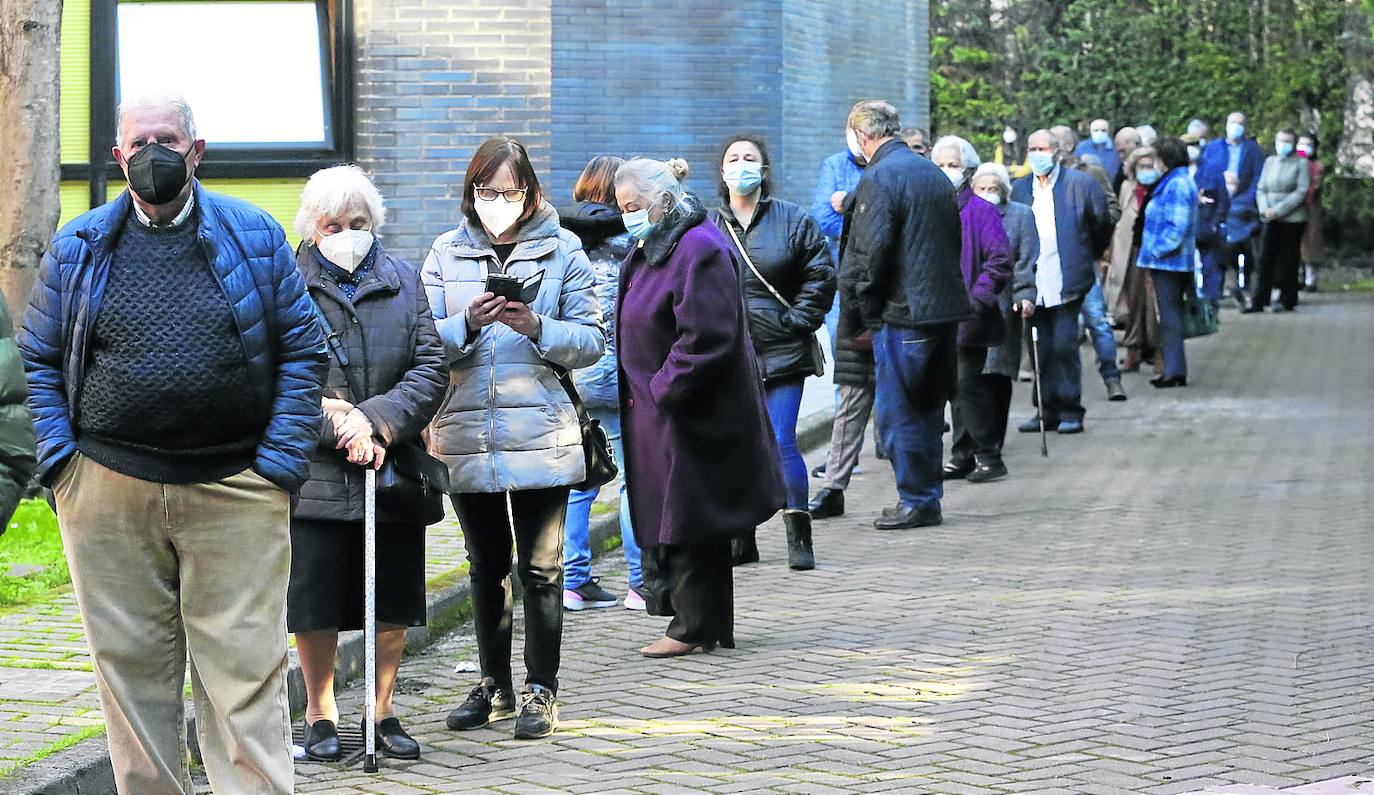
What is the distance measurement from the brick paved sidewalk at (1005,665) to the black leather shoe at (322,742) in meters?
0.04

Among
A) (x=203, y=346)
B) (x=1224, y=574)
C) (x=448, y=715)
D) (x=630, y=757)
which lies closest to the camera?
(x=203, y=346)

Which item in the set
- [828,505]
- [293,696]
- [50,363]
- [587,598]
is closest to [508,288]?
[293,696]

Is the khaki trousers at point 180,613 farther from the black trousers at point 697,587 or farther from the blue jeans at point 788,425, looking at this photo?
the blue jeans at point 788,425

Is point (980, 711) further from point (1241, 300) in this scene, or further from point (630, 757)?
point (1241, 300)

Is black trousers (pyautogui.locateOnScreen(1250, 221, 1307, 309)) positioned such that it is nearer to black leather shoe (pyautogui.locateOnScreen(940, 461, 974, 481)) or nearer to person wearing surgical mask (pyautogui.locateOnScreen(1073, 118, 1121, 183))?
person wearing surgical mask (pyautogui.locateOnScreen(1073, 118, 1121, 183))

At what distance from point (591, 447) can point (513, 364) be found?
42 centimetres

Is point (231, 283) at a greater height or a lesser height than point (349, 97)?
lesser

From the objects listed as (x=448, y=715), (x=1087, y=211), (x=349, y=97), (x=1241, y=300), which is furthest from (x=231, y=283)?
(x=1241, y=300)

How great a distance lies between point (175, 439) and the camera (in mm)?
4633

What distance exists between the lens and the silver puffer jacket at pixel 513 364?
6309 millimetres

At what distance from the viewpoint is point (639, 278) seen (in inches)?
291

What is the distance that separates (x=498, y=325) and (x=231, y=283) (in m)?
1.79

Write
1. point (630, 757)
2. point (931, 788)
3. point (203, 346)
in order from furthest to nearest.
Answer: point (630, 757) < point (931, 788) < point (203, 346)

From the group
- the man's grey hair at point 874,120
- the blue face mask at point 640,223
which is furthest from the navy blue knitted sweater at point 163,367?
the man's grey hair at point 874,120
